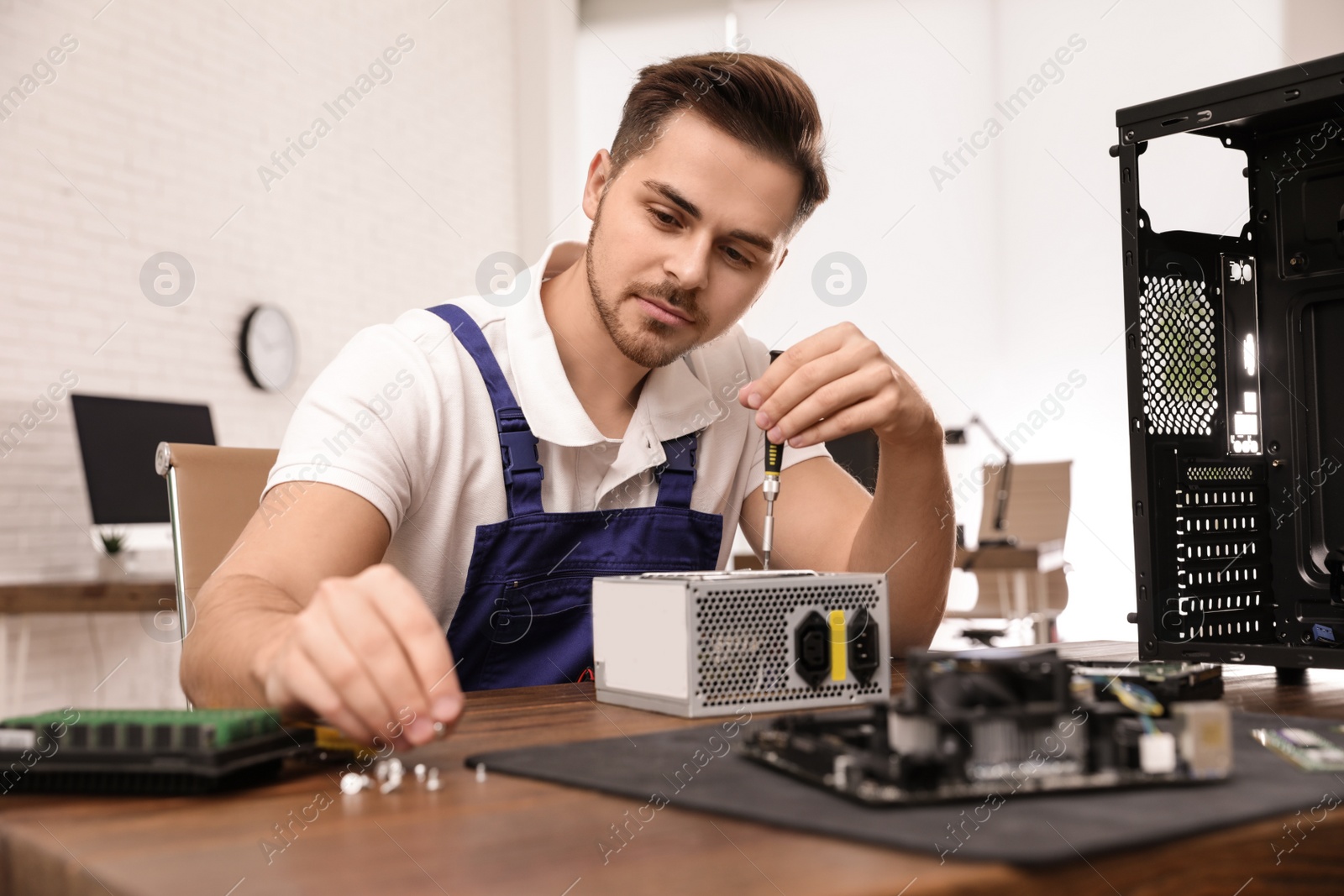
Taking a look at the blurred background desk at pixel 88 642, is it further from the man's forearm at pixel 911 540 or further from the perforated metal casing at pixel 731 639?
the perforated metal casing at pixel 731 639

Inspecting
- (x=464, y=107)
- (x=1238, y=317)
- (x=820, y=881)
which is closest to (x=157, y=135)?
(x=464, y=107)

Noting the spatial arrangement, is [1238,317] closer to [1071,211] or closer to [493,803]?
[493,803]

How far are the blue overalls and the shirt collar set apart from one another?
0.12 ft

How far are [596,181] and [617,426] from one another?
381 millimetres

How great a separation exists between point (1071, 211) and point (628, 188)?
4.66 metres

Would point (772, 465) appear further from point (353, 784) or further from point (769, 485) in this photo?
point (353, 784)

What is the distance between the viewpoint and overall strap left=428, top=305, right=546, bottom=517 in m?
1.22

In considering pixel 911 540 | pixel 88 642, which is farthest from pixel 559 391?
pixel 88 642

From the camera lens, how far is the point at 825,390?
3.37ft

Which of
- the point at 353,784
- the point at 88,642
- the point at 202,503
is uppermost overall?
the point at 202,503

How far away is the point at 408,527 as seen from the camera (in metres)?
1.29

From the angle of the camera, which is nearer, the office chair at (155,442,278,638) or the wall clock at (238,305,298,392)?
the office chair at (155,442,278,638)

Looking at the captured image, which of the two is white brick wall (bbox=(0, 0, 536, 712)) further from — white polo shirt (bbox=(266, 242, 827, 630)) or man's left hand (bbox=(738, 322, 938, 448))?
man's left hand (bbox=(738, 322, 938, 448))

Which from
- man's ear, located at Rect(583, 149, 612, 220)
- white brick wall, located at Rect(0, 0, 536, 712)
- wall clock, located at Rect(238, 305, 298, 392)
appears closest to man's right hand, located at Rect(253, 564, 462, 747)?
man's ear, located at Rect(583, 149, 612, 220)
